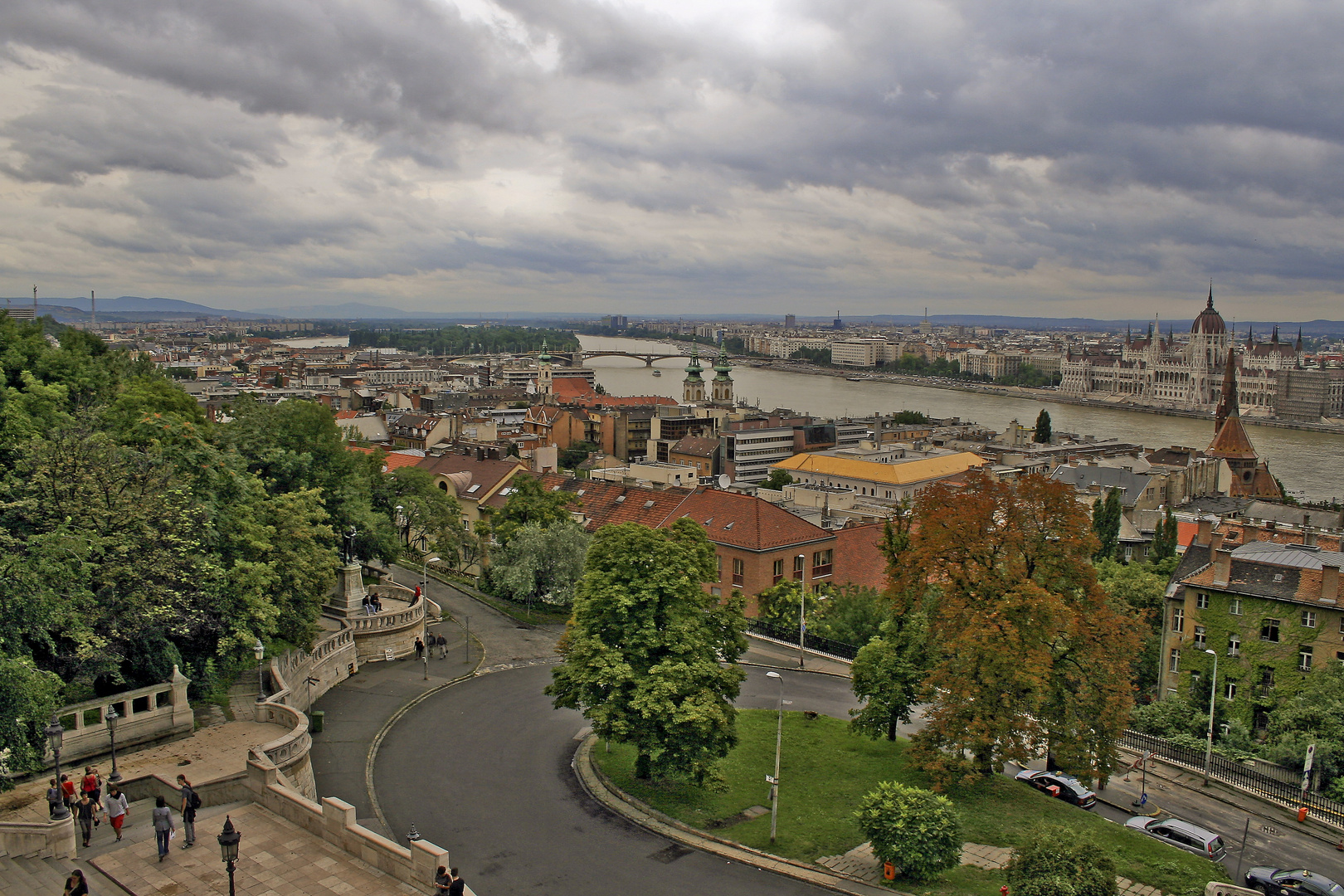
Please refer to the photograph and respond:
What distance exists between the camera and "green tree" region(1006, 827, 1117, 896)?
15.9 metres

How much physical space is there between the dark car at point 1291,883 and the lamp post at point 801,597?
13500mm

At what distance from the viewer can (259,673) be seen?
23.0 meters

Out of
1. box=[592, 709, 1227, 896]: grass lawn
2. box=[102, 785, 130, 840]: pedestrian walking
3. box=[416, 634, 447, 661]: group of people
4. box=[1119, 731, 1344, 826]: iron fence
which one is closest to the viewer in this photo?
box=[102, 785, 130, 840]: pedestrian walking

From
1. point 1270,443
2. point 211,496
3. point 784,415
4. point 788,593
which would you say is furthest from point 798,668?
point 1270,443

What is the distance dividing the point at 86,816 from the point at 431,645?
53.3 feet

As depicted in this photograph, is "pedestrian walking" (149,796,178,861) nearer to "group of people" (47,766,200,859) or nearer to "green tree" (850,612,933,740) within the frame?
"group of people" (47,766,200,859)

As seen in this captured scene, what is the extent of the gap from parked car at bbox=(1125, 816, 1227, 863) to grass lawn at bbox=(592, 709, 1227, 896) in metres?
0.52

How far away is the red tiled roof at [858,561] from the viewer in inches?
1710

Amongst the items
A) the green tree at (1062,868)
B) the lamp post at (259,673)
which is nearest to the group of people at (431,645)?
the lamp post at (259,673)

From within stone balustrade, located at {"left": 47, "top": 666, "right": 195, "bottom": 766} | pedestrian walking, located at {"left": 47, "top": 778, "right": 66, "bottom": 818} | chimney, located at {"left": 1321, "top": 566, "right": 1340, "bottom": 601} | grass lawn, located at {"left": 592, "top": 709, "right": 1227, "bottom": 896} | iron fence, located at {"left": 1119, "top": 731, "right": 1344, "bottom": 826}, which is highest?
chimney, located at {"left": 1321, "top": 566, "right": 1340, "bottom": 601}

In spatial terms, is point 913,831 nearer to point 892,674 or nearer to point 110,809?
point 892,674

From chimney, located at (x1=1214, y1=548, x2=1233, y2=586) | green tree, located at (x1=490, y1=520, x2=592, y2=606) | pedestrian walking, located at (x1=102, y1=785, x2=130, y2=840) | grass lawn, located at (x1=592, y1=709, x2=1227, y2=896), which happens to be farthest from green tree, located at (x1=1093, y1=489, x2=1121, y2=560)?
pedestrian walking, located at (x1=102, y1=785, x2=130, y2=840)

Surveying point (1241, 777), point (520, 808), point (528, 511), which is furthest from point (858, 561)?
point (520, 808)

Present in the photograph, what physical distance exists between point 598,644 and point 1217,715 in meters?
19.5
